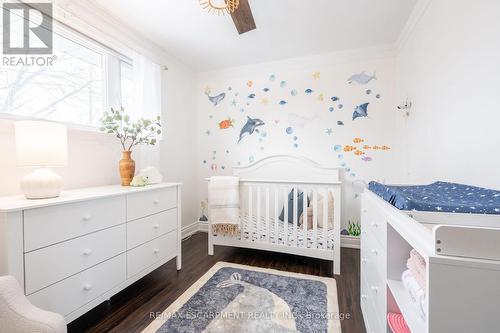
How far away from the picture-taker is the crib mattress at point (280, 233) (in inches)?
80.0

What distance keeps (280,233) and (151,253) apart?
117 cm

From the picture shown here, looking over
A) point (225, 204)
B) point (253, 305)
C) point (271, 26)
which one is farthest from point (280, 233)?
point (271, 26)

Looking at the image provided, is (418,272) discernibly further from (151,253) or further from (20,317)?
(151,253)

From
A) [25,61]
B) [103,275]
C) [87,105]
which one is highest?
[25,61]

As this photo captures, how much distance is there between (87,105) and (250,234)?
6.28ft

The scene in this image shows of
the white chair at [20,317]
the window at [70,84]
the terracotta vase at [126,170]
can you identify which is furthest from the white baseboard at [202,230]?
the white chair at [20,317]

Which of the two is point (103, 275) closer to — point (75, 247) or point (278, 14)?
point (75, 247)

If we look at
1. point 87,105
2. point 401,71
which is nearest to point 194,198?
point 87,105

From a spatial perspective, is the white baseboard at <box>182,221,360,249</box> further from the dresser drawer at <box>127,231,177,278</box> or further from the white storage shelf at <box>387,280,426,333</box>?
the white storage shelf at <box>387,280,426,333</box>

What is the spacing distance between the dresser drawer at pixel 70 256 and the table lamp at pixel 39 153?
1.06 feet

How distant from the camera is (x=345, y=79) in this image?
8.55 ft

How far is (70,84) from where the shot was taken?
1.76 m

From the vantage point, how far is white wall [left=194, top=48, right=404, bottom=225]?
251 cm

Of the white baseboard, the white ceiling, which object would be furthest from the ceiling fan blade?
the white baseboard
